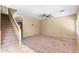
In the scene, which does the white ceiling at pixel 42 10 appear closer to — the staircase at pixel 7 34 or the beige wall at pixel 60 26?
the beige wall at pixel 60 26

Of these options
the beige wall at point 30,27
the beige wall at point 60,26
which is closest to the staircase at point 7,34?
the beige wall at point 30,27

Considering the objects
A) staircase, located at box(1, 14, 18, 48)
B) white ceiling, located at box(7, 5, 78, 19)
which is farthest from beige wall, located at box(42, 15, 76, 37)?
staircase, located at box(1, 14, 18, 48)

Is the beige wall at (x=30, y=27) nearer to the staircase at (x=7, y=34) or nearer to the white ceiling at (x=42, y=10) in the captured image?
the white ceiling at (x=42, y=10)

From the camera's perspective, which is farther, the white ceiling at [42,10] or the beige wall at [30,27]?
the beige wall at [30,27]

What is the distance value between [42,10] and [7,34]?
36.2 inches

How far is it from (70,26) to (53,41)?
50cm

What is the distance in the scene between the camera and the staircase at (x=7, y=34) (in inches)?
69.4

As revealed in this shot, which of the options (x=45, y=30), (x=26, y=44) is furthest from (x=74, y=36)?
(x=26, y=44)

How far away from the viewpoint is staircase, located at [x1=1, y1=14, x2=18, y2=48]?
5.78ft

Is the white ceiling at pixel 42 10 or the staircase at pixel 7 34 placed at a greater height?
the white ceiling at pixel 42 10

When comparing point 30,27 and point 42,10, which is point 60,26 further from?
point 30,27

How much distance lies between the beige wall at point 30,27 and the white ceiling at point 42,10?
0.11m

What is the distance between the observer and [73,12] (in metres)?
1.73
